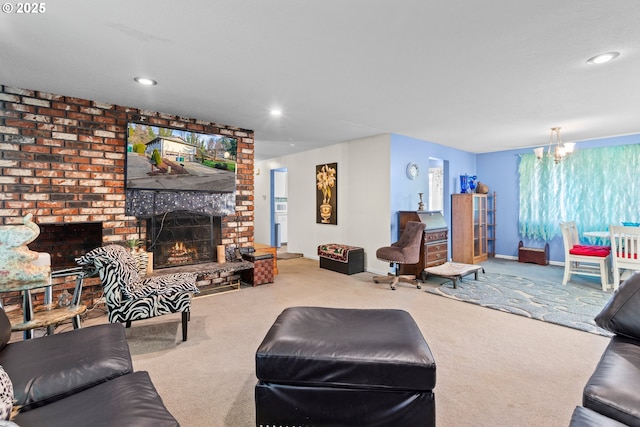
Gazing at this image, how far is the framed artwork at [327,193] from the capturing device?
6.16m

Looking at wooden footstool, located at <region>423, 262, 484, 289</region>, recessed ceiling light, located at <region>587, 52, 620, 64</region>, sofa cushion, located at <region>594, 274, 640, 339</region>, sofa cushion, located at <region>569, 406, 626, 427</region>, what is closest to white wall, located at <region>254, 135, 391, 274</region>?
wooden footstool, located at <region>423, 262, 484, 289</region>

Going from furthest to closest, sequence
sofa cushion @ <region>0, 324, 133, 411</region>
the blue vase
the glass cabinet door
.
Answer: the blue vase
the glass cabinet door
sofa cushion @ <region>0, 324, 133, 411</region>

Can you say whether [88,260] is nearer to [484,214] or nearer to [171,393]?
[171,393]

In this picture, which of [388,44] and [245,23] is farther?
[388,44]

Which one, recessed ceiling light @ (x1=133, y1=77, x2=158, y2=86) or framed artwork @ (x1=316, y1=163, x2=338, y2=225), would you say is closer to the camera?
recessed ceiling light @ (x1=133, y1=77, x2=158, y2=86)

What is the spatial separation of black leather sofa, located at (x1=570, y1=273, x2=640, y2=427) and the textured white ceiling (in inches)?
67.4

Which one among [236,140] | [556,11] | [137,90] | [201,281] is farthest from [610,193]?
[137,90]

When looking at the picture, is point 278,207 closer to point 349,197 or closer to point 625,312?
point 349,197

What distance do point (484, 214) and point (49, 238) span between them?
23.8ft

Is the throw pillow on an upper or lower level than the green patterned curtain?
lower

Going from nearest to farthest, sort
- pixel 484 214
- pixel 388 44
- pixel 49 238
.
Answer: pixel 388 44 → pixel 49 238 → pixel 484 214

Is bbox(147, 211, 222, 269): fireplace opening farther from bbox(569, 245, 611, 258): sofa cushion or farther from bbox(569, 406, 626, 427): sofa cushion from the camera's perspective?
bbox(569, 245, 611, 258): sofa cushion

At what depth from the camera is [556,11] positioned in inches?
73.5

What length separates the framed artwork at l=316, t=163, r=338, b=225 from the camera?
6.16 metres
